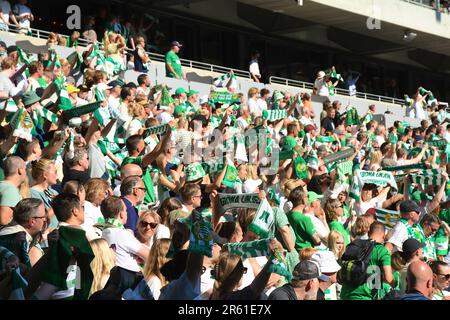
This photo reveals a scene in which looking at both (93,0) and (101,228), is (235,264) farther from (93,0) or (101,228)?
(93,0)

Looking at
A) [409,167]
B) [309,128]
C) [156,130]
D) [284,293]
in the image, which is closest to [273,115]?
[309,128]

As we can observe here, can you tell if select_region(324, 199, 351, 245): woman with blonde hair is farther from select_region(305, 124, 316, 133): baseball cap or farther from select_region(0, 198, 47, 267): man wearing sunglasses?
select_region(305, 124, 316, 133): baseball cap

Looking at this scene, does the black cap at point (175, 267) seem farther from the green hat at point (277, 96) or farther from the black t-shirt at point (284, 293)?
the green hat at point (277, 96)

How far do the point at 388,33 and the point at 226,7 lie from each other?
6.58 metres

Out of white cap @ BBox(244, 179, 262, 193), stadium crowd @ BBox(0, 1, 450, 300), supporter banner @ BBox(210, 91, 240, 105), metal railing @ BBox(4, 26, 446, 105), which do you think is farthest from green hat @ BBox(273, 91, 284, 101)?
white cap @ BBox(244, 179, 262, 193)

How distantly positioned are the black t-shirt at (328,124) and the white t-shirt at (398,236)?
330 inches

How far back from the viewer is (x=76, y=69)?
1515 centimetres

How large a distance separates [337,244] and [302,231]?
1.43 feet

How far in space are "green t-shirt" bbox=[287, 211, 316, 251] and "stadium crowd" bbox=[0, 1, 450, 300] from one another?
0.01m

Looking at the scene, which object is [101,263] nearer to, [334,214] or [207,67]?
[334,214]

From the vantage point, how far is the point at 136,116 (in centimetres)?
1236

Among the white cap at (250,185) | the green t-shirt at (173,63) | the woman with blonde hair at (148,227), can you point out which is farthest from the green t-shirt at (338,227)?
the green t-shirt at (173,63)

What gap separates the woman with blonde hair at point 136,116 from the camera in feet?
39.6
